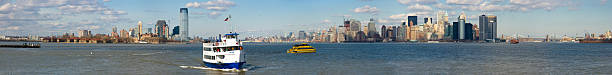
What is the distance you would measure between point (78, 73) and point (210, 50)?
1774cm

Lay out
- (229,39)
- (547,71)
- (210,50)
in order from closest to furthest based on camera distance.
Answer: (229,39), (210,50), (547,71)

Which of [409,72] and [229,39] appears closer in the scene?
[229,39]

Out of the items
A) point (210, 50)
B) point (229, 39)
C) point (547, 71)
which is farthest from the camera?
point (547, 71)

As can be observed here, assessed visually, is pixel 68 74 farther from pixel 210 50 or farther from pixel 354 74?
pixel 354 74

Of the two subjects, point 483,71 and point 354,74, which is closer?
point 354,74

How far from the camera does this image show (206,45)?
69.4 metres

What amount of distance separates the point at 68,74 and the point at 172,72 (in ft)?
42.5

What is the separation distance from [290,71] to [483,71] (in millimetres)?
27117

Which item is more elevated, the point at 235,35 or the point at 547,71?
the point at 235,35

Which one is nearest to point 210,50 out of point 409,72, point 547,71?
point 409,72

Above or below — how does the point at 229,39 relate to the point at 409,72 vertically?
above

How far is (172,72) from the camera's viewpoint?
7269 centimetres

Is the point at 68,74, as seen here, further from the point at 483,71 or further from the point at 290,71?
the point at 483,71

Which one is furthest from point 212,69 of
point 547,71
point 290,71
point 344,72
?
point 547,71
